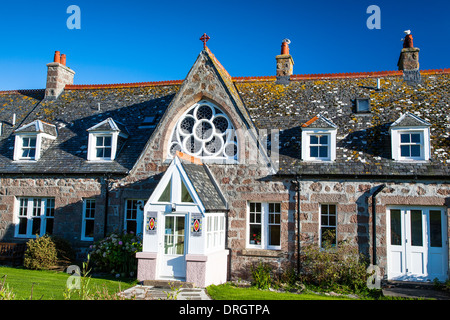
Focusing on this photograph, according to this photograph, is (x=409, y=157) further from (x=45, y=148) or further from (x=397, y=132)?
(x=45, y=148)

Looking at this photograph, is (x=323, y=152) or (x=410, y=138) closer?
(x=410, y=138)

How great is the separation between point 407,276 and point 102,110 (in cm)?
1494

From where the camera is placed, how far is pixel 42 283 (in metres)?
12.9

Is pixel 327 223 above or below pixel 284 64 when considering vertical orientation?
below

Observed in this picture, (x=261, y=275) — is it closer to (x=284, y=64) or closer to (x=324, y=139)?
(x=324, y=139)

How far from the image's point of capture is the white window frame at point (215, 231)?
13.6m

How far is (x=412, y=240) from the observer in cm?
1440

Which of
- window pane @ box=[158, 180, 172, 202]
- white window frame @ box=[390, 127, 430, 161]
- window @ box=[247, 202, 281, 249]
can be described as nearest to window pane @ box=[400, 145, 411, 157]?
white window frame @ box=[390, 127, 430, 161]

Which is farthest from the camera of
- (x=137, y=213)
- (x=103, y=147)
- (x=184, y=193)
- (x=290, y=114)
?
(x=103, y=147)

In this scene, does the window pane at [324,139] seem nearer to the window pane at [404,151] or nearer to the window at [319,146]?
the window at [319,146]

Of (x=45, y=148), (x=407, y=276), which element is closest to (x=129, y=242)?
(x=45, y=148)

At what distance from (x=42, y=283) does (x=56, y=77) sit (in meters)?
12.9

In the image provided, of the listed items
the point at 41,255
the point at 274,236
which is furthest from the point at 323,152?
the point at 41,255

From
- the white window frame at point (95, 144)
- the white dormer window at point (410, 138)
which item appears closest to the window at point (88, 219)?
the white window frame at point (95, 144)
